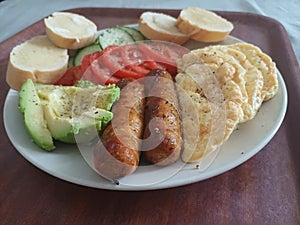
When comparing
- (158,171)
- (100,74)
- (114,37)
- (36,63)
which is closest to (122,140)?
(158,171)

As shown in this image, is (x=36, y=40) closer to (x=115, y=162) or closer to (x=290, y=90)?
(x=115, y=162)

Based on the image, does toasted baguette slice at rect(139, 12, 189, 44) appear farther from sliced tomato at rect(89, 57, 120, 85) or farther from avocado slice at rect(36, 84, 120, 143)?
avocado slice at rect(36, 84, 120, 143)

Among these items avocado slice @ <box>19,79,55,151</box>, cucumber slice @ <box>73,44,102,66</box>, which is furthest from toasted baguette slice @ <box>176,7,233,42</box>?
avocado slice @ <box>19,79,55,151</box>

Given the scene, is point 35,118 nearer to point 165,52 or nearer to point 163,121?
point 163,121

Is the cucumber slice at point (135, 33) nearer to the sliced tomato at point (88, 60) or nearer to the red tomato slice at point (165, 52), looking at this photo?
the red tomato slice at point (165, 52)

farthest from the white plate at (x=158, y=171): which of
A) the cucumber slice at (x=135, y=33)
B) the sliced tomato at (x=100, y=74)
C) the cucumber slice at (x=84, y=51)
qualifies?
the cucumber slice at (x=135, y=33)

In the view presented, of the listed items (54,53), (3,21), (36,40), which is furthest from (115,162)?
(3,21)

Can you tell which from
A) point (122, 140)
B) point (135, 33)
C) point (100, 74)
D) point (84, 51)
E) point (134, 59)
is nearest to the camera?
point (122, 140)
